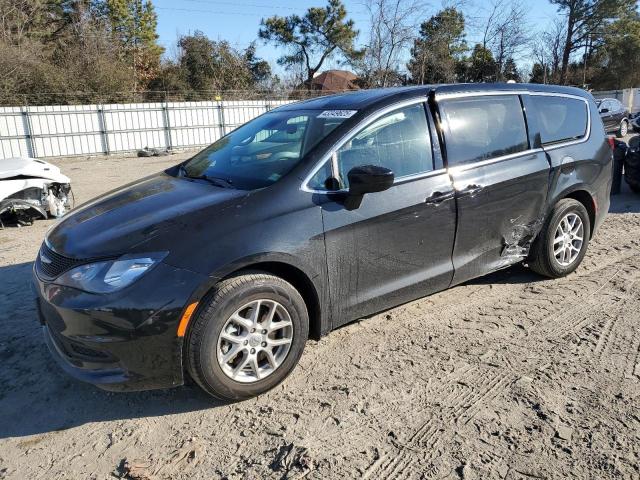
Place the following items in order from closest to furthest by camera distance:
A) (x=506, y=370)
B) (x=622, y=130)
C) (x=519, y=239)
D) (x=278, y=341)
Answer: (x=278, y=341) → (x=506, y=370) → (x=519, y=239) → (x=622, y=130)

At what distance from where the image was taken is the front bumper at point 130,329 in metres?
2.62

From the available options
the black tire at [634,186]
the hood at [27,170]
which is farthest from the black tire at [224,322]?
the black tire at [634,186]

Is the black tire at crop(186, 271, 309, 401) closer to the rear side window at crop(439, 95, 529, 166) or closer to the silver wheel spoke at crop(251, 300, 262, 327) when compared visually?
the silver wheel spoke at crop(251, 300, 262, 327)

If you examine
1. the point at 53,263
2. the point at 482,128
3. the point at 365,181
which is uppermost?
the point at 482,128

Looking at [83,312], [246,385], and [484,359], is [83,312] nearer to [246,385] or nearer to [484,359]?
[246,385]

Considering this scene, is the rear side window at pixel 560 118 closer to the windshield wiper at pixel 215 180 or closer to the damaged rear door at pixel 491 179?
the damaged rear door at pixel 491 179

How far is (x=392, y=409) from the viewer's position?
288 cm

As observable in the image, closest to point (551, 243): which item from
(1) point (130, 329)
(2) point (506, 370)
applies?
(2) point (506, 370)

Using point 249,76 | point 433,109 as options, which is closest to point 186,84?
point 249,76

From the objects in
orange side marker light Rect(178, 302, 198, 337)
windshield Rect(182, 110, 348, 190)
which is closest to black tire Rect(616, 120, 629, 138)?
windshield Rect(182, 110, 348, 190)

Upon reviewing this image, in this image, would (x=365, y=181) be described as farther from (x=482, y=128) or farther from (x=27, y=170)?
(x=27, y=170)

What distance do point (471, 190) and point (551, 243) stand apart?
1.24 m

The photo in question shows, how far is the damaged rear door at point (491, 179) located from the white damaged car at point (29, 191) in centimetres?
613

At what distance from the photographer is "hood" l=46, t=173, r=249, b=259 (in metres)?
2.79
